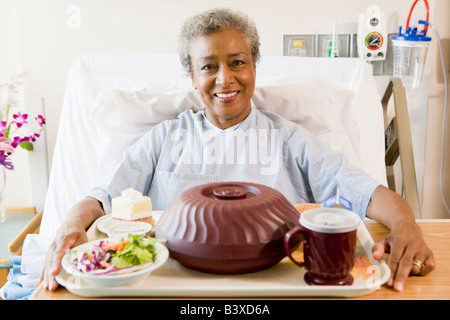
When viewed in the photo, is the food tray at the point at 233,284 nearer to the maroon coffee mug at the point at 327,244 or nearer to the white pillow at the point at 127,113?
the maroon coffee mug at the point at 327,244

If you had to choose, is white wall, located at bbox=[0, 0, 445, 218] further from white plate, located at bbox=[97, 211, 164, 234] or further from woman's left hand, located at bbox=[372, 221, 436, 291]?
woman's left hand, located at bbox=[372, 221, 436, 291]

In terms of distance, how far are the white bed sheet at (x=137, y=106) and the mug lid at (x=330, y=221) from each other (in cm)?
93

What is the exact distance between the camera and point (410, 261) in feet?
2.69

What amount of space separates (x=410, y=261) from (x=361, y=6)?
1.59 metres

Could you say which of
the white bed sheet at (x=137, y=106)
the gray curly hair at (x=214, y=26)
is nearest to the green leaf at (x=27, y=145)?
the white bed sheet at (x=137, y=106)

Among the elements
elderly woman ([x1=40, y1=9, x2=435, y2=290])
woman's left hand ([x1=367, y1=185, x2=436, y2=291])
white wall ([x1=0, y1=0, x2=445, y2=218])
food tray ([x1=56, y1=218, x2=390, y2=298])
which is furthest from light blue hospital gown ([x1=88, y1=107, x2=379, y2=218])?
white wall ([x1=0, y1=0, x2=445, y2=218])

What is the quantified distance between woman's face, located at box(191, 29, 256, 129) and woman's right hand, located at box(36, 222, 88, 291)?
616 millimetres

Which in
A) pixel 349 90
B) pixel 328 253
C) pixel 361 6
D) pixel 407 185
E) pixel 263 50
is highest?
pixel 361 6

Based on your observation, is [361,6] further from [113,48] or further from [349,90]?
[113,48]

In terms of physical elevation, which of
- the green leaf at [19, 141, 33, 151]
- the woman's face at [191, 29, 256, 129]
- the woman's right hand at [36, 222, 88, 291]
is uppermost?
the woman's face at [191, 29, 256, 129]

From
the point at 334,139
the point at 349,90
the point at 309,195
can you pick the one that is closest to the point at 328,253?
the point at 309,195

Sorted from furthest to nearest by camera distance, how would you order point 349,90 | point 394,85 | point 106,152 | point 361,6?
point 361,6 → point 394,85 → point 349,90 → point 106,152

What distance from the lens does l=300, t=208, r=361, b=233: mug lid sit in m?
0.71

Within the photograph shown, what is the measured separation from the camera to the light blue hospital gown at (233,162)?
1.36 m
